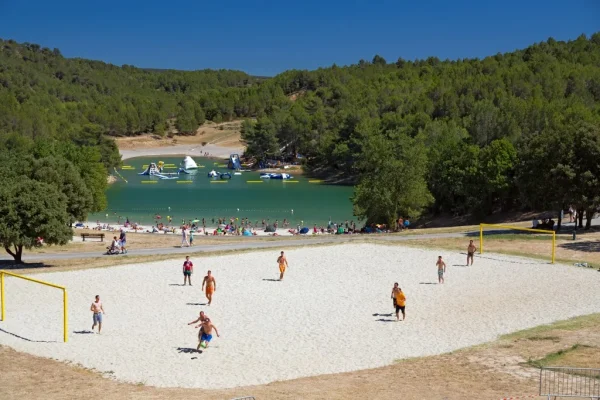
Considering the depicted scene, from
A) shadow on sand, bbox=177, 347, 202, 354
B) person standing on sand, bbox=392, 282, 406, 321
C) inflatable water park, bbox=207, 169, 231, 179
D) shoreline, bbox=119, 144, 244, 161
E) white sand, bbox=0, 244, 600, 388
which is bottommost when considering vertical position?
shadow on sand, bbox=177, 347, 202, 354

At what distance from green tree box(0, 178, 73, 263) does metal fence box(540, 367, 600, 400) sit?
23568 mm

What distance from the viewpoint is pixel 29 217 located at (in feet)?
105

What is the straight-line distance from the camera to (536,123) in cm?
8456

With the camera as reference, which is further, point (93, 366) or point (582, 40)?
point (582, 40)

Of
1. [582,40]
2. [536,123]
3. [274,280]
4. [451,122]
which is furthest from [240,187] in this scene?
[582,40]

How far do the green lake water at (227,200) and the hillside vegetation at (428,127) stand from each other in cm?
589

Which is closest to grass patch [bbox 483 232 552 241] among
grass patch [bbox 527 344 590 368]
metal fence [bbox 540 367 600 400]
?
grass patch [bbox 527 344 590 368]

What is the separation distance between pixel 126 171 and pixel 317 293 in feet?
352

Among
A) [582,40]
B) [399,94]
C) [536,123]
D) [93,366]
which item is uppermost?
[582,40]

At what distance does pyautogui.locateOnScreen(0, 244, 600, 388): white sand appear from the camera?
724 inches

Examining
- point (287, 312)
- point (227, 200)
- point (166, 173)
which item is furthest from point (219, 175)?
point (287, 312)

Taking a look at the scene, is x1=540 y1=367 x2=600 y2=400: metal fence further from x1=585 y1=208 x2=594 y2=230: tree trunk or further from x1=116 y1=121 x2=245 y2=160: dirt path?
x1=116 y1=121 x2=245 y2=160: dirt path

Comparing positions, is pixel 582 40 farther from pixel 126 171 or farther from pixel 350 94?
pixel 126 171

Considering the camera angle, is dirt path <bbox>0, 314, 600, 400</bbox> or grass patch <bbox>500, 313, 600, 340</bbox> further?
grass patch <bbox>500, 313, 600, 340</bbox>
